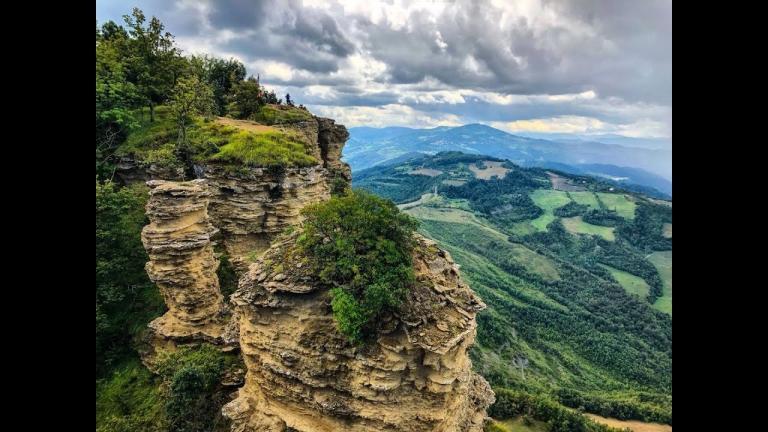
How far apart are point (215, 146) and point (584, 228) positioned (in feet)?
558

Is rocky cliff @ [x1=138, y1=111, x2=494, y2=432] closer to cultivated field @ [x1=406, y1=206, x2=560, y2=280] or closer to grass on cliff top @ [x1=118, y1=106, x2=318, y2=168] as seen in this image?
grass on cliff top @ [x1=118, y1=106, x2=318, y2=168]

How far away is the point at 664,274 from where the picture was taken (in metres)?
129

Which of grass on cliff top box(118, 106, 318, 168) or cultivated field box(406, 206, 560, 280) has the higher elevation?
grass on cliff top box(118, 106, 318, 168)

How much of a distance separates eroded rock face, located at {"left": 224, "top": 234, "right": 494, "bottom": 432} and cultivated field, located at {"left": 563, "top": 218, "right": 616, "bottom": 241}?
16211cm

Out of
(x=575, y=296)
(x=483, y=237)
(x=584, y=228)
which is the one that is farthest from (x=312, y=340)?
(x=584, y=228)

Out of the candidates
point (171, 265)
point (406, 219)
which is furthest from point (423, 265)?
point (171, 265)

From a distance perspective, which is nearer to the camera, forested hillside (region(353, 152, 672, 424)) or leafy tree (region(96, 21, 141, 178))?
leafy tree (region(96, 21, 141, 178))

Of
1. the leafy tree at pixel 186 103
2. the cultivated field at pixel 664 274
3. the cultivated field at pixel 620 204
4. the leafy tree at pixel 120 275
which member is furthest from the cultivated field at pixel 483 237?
the leafy tree at pixel 120 275

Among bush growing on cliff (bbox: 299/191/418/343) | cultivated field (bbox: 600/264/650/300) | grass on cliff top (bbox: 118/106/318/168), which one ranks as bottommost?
cultivated field (bbox: 600/264/650/300)

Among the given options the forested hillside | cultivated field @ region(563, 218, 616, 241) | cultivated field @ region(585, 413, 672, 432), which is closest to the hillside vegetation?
the forested hillside

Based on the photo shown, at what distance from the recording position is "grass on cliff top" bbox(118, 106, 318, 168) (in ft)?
76.7
